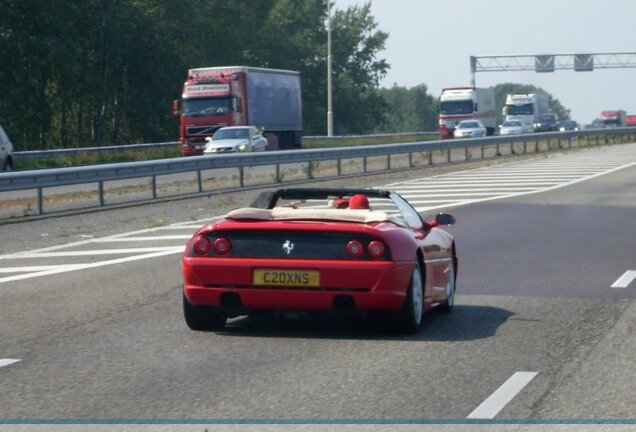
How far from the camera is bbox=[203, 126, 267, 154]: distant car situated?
4603 cm

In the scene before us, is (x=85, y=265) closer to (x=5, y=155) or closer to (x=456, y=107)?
(x=5, y=155)

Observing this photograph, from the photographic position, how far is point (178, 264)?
15914 mm

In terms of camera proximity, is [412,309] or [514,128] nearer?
[412,309]

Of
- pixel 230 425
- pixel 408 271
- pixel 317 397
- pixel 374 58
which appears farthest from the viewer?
pixel 374 58

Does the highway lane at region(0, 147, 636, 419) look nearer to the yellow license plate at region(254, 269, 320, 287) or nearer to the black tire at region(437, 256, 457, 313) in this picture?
the black tire at region(437, 256, 457, 313)

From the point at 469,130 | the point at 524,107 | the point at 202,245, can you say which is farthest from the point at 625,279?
the point at 524,107

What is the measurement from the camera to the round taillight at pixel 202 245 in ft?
33.3

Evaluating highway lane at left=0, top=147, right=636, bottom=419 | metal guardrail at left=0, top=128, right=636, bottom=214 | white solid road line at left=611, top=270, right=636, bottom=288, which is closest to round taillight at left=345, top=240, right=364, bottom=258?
highway lane at left=0, top=147, right=636, bottom=419

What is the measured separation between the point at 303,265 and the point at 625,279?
17.4 feet

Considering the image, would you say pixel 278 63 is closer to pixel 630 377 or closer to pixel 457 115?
pixel 457 115

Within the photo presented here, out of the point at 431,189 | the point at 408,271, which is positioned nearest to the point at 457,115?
the point at 431,189

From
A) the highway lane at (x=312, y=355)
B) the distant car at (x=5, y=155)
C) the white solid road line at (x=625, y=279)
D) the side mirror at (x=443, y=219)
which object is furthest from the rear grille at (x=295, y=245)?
the distant car at (x=5, y=155)

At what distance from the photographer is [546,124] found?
107m

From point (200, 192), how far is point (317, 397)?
22011 millimetres
